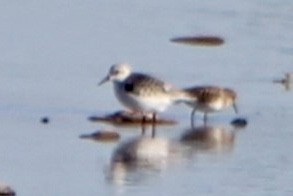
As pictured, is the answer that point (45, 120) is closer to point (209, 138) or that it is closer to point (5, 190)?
point (209, 138)

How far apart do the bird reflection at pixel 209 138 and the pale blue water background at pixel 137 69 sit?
0.25 ft

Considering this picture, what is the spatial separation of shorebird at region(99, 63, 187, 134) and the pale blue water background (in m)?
Answer: 0.19

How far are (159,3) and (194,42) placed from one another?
10.4 feet

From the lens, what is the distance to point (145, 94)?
1397cm

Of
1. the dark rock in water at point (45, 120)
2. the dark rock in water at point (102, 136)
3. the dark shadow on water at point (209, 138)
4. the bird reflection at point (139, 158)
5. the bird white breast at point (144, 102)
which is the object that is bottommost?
the bird reflection at point (139, 158)

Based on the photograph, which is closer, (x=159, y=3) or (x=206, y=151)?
(x=206, y=151)

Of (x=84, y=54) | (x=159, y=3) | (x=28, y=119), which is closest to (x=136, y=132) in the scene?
(x=28, y=119)

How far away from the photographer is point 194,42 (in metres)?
17.8

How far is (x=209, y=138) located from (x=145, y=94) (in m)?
1.07

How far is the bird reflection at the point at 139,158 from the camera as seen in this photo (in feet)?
37.5

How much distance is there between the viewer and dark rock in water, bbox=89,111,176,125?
13.5 metres

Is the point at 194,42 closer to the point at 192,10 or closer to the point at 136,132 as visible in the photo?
the point at 192,10

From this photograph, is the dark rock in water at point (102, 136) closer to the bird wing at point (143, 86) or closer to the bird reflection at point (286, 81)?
the bird wing at point (143, 86)

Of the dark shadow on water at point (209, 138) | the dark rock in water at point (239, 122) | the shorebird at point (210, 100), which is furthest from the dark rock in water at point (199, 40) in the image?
the dark shadow on water at point (209, 138)
